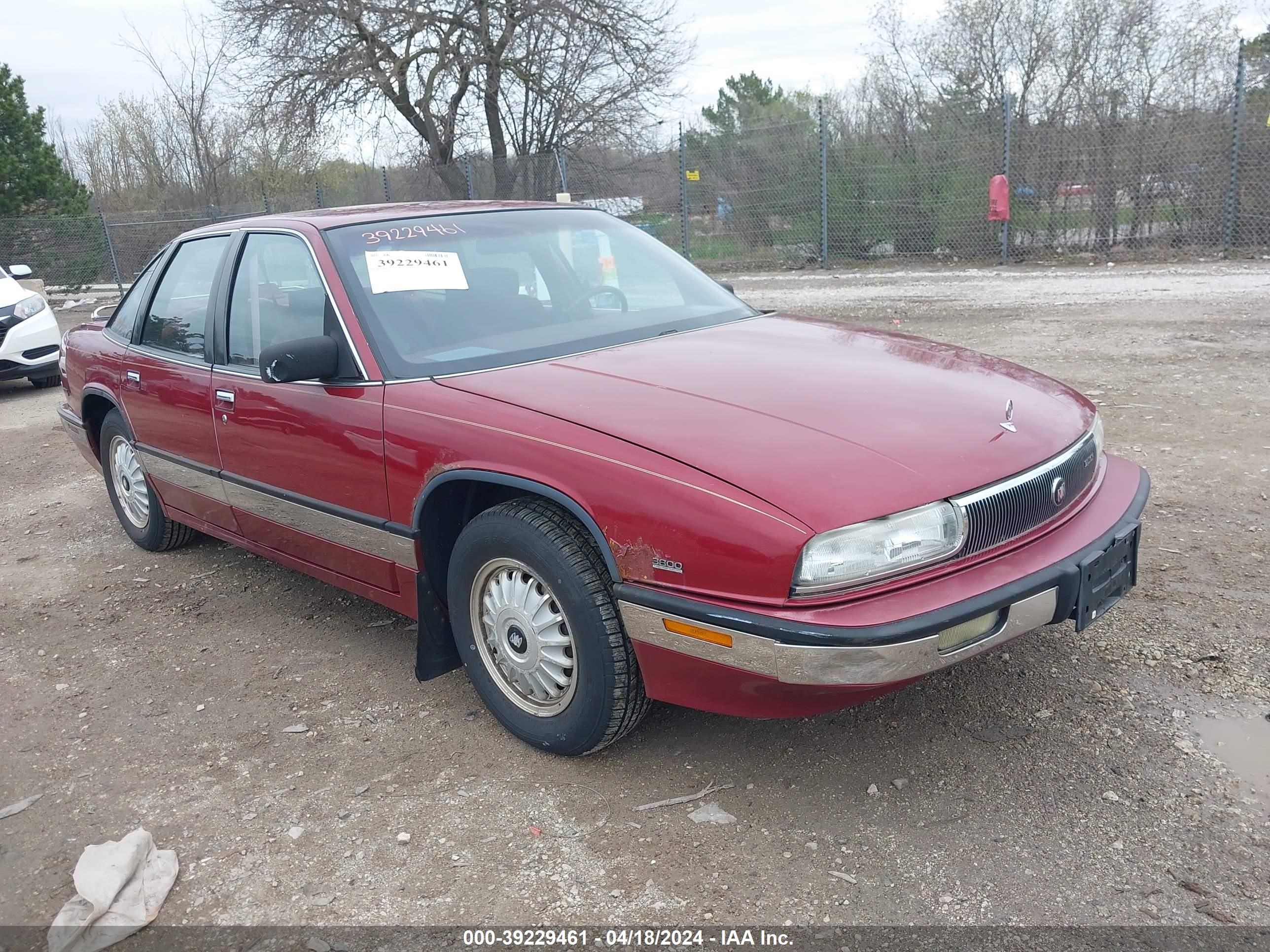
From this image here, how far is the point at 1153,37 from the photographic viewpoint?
15422mm

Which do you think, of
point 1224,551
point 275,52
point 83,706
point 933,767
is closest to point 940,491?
point 933,767

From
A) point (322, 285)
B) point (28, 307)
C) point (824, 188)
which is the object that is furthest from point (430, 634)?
point (824, 188)

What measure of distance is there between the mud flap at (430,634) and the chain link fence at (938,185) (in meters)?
13.5

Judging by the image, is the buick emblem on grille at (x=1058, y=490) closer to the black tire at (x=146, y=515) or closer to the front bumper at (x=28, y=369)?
the black tire at (x=146, y=515)

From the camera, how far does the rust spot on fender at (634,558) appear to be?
2.54 m

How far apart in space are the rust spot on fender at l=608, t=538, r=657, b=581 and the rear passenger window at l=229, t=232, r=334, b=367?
Answer: 150 cm

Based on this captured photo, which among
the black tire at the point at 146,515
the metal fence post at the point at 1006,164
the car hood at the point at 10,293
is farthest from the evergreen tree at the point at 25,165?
the black tire at the point at 146,515

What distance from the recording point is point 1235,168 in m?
13.1

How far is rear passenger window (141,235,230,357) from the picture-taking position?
4285mm

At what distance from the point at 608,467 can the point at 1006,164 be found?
1403 centimetres

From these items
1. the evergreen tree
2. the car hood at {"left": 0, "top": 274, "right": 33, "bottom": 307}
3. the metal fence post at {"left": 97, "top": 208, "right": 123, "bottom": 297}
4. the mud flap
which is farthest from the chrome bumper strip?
the evergreen tree

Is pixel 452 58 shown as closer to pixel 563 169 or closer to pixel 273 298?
pixel 563 169

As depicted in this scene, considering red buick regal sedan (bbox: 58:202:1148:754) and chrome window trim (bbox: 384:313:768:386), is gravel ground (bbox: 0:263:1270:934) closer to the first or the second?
red buick regal sedan (bbox: 58:202:1148:754)

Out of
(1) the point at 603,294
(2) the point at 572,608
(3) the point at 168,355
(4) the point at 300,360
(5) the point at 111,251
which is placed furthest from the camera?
(5) the point at 111,251
